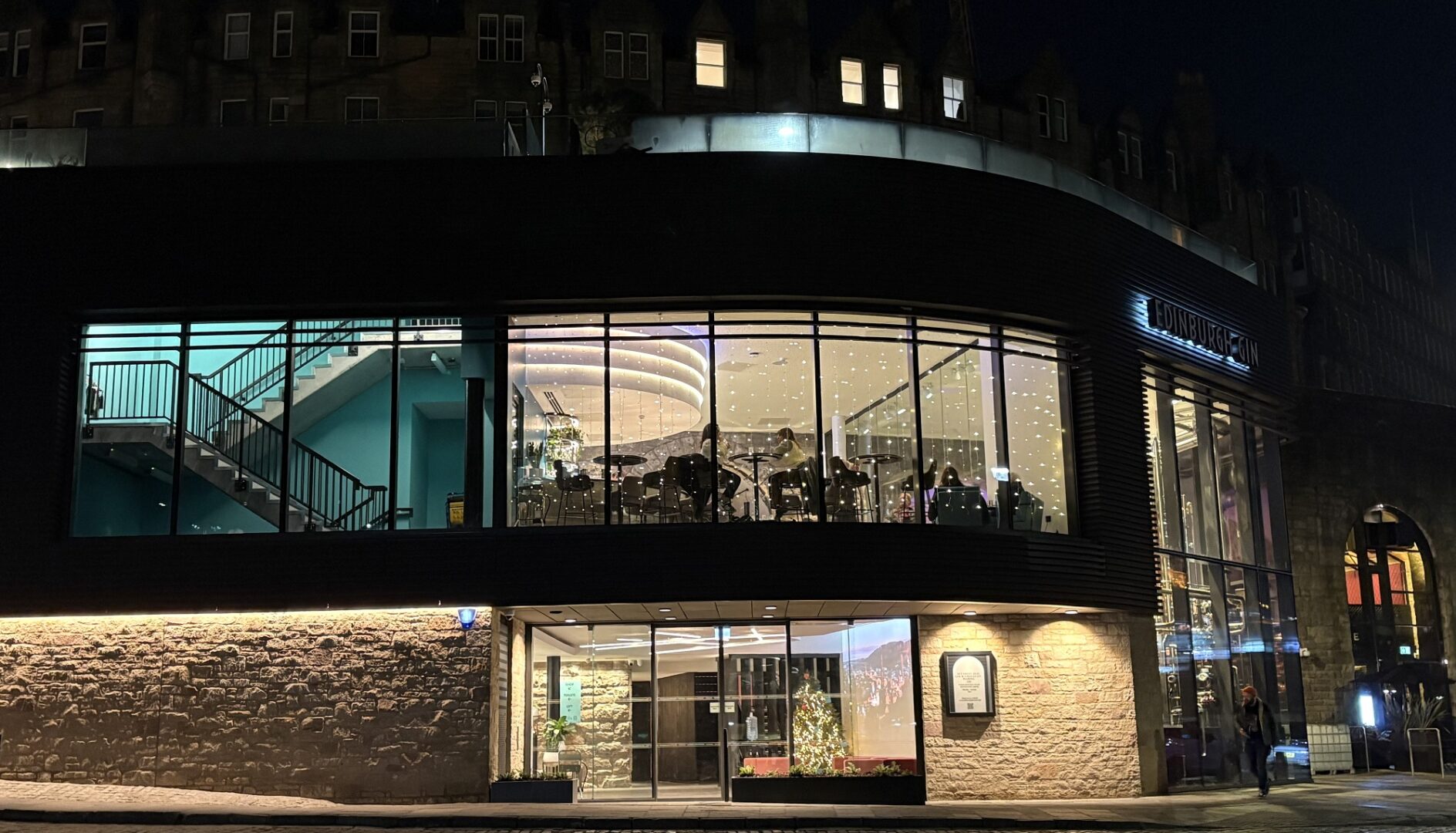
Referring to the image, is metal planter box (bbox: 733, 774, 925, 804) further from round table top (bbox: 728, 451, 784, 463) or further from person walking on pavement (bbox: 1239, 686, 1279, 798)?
person walking on pavement (bbox: 1239, 686, 1279, 798)

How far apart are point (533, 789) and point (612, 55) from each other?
28202mm

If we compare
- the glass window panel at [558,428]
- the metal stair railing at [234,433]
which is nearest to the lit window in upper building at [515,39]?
the metal stair railing at [234,433]

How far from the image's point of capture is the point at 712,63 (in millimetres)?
41594

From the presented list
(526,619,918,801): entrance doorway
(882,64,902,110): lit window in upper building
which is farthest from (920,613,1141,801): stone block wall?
(882,64,902,110): lit window in upper building

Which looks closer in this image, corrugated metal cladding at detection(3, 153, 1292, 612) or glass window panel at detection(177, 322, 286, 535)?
corrugated metal cladding at detection(3, 153, 1292, 612)

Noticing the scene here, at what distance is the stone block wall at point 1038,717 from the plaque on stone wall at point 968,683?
119mm

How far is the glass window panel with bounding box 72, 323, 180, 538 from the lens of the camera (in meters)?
18.8

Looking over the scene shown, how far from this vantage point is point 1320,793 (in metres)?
20.7

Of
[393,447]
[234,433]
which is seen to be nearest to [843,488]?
[393,447]

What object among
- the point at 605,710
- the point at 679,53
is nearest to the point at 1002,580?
the point at 605,710

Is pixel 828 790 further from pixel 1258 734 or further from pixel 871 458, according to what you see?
pixel 1258 734

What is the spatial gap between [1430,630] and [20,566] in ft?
102

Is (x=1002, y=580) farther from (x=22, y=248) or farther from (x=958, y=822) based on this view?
(x=22, y=248)

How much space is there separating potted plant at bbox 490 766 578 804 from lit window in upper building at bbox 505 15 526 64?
89.7ft
